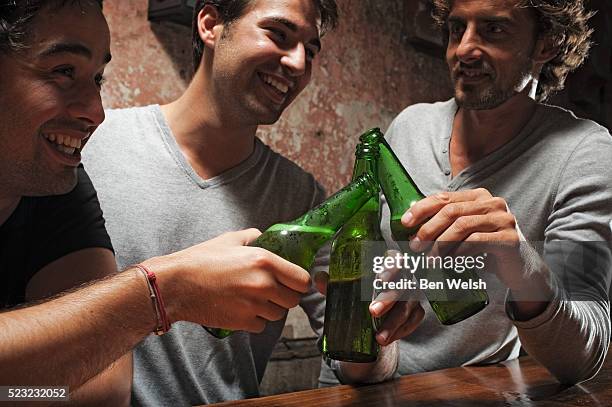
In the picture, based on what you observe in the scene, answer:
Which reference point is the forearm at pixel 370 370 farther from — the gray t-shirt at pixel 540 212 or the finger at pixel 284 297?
the finger at pixel 284 297

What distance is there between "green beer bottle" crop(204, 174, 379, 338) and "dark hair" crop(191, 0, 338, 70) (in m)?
0.62

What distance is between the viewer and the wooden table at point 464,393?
77cm

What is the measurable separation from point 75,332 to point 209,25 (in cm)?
82

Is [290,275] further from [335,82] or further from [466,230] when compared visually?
[335,82]

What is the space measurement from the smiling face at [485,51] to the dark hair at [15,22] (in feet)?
2.42

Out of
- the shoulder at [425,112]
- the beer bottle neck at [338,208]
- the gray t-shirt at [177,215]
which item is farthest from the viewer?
the shoulder at [425,112]

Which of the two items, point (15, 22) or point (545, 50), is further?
point (545, 50)

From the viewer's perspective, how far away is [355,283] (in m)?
0.77

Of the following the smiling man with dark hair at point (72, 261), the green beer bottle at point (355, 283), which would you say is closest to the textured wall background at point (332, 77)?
the smiling man with dark hair at point (72, 261)

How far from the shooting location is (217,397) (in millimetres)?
1076

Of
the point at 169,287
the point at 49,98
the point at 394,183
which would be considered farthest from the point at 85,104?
the point at 394,183

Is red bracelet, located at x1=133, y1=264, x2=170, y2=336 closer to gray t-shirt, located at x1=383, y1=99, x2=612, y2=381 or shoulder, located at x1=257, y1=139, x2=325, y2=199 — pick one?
gray t-shirt, located at x1=383, y1=99, x2=612, y2=381

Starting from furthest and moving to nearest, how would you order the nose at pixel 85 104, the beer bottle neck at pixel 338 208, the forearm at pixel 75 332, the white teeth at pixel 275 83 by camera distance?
the white teeth at pixel 275 83 → the nose at pixel 85 104 → the beer bottle neck at pixel 338 208 → the forearm at pixel 75 332

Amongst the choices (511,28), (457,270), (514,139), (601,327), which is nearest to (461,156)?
(514,139)
